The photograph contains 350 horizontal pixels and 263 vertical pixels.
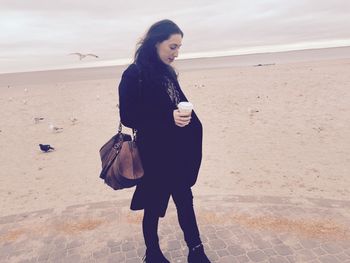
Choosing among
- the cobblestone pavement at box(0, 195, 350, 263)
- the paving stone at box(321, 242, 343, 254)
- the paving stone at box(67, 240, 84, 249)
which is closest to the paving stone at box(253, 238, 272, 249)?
the cobblestone pavement at box(0, 195, 350, 263)

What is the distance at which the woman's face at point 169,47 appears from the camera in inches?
116

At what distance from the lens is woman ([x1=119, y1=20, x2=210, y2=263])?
2830 mm

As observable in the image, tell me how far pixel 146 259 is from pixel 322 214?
2.58 metres

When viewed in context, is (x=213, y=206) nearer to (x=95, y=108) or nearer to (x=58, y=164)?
(x=58, y=164)

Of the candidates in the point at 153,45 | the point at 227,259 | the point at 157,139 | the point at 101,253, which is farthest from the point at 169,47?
the point at 101,253

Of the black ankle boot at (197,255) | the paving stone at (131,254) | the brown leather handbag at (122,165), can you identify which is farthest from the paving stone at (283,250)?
the brown leather handbag at (122,165)

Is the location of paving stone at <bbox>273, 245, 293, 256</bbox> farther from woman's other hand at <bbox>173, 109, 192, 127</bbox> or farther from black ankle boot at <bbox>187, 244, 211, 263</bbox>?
woman's other hand at <bbox>173, 109, 192, 127</bbox>

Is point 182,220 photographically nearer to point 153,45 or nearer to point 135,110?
point 135,110

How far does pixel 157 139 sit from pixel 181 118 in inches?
12.1

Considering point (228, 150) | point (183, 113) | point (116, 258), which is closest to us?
point (183, 113)

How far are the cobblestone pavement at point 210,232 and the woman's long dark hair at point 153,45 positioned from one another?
2189 millimetres

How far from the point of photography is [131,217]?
16.1ft

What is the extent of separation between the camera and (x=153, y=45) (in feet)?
9.73

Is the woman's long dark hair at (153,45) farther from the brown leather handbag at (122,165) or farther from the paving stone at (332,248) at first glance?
the paving stone at (332,248)
